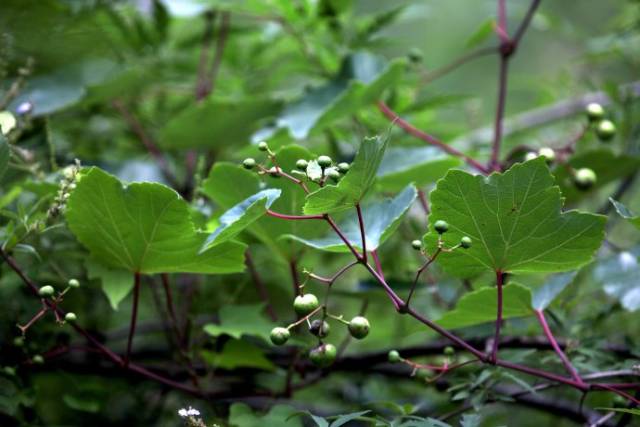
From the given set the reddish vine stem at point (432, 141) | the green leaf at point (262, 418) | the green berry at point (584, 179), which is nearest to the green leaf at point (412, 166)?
the reddish vine stem at point (432, 141)

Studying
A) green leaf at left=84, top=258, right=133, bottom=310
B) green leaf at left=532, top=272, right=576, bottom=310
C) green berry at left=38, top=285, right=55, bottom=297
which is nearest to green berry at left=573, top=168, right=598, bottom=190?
green leaf at left=532, top=272, right=576, bottom=310

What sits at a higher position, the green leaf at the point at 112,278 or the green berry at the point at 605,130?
the green leaf at the point at 112,278

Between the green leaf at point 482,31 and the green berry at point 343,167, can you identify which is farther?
the green leaf at point 482,31

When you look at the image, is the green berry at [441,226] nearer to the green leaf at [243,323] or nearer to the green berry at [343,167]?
the green berry at [343,167]

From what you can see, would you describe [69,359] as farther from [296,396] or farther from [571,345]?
[571,345]

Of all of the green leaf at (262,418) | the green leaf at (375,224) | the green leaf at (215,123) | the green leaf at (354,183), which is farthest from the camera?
the green leaf at (215,123)

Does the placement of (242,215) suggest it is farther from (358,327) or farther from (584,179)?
(584,179)
